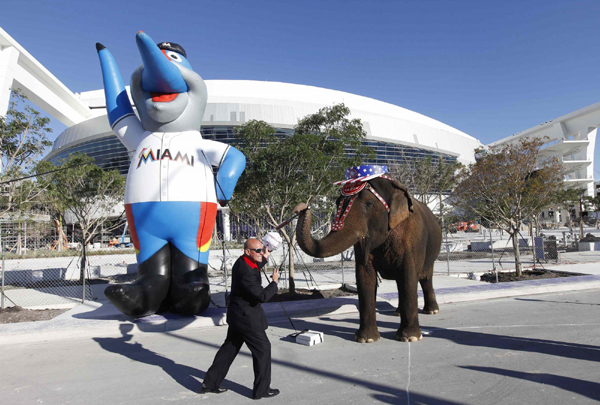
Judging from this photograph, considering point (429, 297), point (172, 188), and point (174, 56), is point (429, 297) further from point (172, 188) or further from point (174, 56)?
point (174, 56)

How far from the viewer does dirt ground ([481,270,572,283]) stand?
1018 centimetres

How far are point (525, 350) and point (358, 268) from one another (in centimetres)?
219

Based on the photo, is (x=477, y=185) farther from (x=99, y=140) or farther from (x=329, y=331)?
(x=99, y=140)

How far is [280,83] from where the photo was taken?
52688 millimetres

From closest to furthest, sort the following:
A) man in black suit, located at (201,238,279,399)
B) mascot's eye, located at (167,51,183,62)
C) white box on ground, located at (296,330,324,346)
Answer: man in black suit, located at (201,238,279,399)
white box on ground, located at (296,330,324,346)
mascot's eye, located at (167,51,183,62)

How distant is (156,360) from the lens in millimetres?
4555

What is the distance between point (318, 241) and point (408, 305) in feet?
5.11

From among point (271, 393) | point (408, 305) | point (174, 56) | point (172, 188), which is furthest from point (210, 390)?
point (174, 56)

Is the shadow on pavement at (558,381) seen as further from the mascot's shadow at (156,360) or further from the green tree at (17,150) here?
the green tree at (17,150)

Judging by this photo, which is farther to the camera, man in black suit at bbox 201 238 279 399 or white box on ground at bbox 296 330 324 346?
white box on ground at bbox 296 330 324 346

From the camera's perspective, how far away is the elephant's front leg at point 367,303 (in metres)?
4.99

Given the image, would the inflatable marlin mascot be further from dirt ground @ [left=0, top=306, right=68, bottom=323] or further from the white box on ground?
dirt ground @ [left=0, top=306, right=68, bottom=323]

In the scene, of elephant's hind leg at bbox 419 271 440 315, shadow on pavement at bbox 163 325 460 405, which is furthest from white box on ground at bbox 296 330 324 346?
elephant's hind leg at bbox 419 271 440 315

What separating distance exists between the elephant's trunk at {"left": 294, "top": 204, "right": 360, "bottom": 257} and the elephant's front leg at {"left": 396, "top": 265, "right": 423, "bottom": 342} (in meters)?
0.89
